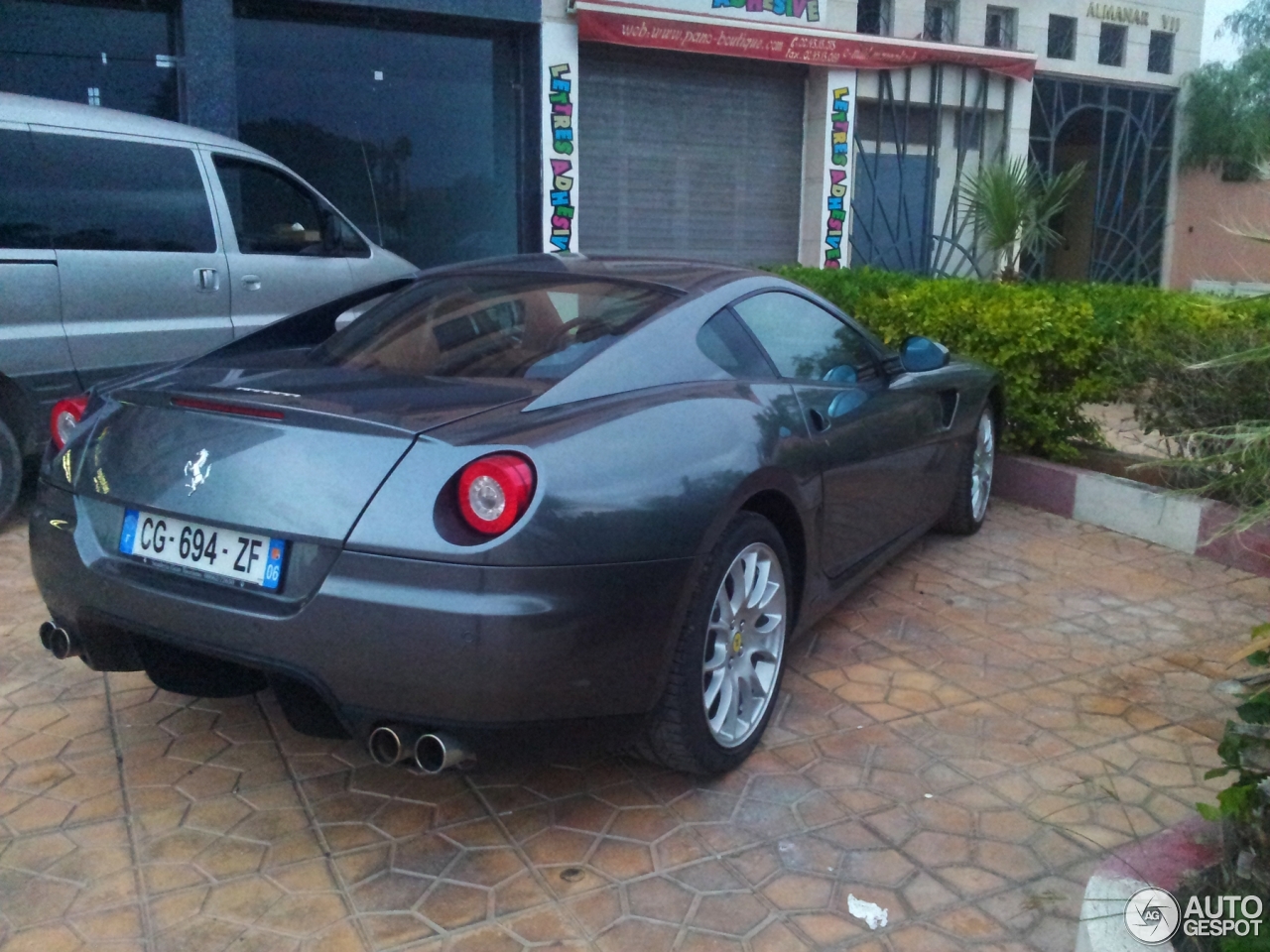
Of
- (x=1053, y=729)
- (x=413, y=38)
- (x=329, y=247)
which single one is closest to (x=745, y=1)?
Answer: (x=413, y=38)

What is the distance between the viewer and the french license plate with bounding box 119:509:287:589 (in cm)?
268

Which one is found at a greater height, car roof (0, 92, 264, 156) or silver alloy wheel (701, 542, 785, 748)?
car roof (0, 92, 264, 156)

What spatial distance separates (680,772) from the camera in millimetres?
3303

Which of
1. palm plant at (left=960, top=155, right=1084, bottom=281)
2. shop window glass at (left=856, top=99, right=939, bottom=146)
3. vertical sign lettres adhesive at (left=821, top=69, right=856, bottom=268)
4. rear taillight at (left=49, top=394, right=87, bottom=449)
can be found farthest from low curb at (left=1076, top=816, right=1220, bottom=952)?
shop window glass at (left=856, top=99, right=939, bottom=146)

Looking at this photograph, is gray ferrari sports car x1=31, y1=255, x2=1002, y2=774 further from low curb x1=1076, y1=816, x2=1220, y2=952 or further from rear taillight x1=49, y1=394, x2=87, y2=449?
low curb x1=1076, y1=816, x2=1220, y2=952

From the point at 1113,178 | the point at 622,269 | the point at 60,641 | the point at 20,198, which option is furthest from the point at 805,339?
the point at 1113,178

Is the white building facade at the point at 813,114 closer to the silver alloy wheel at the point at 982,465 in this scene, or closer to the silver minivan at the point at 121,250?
the silver minivan at the point at 121,250

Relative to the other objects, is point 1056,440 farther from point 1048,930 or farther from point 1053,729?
point 1048,930

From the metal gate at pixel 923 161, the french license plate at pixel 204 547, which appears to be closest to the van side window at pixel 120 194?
the french license plate at pixel 204 547

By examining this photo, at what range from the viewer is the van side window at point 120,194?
5578 mm

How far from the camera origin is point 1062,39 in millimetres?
15422

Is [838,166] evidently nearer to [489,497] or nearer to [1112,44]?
[1112,44]

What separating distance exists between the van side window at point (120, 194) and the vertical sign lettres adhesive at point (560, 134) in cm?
550

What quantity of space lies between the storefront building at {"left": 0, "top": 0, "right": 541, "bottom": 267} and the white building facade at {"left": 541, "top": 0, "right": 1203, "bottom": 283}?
1.52 feet
